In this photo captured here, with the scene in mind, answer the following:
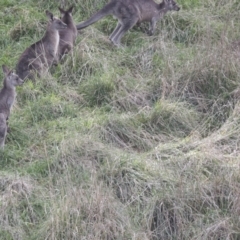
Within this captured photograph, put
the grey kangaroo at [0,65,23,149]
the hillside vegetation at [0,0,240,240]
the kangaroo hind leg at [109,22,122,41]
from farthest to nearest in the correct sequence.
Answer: the kangaroo hind leg at [109,22,122,41]
the grey kangaroo at [0,65,23,149]
the hillside vegetation at [0,0,240,240]

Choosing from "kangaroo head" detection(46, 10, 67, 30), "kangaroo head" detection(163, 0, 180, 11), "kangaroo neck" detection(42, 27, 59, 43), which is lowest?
"kangaroo neck" detection(42, 27, 59, 43)

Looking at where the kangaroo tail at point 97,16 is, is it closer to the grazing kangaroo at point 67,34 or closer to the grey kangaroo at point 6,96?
the grazing kangaroo at point 67,34

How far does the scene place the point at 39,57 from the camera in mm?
8953

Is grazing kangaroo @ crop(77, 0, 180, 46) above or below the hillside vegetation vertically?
above

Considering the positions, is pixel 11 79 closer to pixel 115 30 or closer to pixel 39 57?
pixel 39 57

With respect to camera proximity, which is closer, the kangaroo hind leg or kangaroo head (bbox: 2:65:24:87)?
kangaroo head (bbox: 2:65:24:87)

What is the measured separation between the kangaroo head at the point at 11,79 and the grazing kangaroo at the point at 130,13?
1632 millimetres

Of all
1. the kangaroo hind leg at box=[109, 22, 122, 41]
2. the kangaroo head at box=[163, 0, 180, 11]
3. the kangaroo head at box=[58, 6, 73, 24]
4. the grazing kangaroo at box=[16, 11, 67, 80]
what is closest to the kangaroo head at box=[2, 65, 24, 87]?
the grazing kangaroo at box=[16, 11, 67, 80]

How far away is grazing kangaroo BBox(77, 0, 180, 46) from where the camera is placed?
977 centimetres

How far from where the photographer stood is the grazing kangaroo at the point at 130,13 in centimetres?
977

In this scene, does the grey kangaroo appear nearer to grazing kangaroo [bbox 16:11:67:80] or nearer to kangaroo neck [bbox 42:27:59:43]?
grazing kangaroo [bbox 16:11:67:80]

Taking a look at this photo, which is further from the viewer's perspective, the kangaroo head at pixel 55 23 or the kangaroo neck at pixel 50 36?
the kangaroo head at pixel 55 23

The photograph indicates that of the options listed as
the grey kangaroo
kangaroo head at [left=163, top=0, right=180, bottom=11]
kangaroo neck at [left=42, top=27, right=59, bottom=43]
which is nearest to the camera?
the grey kangaroo

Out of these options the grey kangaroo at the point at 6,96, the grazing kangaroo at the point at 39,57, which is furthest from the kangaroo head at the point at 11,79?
the grazing kangaroo at the point at 39,57
